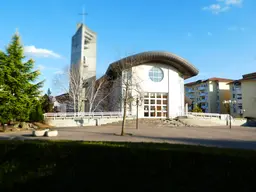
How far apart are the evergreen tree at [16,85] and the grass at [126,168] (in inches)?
501

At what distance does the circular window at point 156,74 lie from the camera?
32.2m

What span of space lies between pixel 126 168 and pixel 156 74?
28.0 meters

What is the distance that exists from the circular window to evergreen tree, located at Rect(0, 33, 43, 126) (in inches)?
661

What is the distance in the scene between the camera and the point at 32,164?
6473mm

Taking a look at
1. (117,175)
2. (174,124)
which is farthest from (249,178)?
(174,124)

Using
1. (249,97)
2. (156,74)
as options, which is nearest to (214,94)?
(249,97)

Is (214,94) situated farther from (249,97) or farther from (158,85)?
(158,85)

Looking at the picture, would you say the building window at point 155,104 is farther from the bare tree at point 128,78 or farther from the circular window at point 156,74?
the bare tree at point 128,78

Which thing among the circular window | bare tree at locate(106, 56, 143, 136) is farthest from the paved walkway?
the circular window

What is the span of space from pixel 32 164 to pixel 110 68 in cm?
2586

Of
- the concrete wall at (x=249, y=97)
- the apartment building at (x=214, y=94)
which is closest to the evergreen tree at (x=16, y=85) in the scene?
the concrete wall at (x=249, y=97)

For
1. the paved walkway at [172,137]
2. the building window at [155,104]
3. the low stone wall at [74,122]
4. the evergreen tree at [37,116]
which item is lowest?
the paved walkway at [172,137]

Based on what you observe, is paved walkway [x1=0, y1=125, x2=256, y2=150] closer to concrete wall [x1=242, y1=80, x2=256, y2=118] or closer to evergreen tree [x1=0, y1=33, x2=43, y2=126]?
evergreen tree [x1=0, y1=33, x2=43, y2=126]

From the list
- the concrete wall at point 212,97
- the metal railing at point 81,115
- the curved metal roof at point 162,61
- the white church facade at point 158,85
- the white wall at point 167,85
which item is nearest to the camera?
the metal railing at point 81,115
